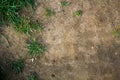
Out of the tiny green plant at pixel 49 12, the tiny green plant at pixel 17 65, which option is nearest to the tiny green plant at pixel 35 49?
the tiny green plant at pixel 17 65

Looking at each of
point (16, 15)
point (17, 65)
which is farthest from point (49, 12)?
point (17, 65)

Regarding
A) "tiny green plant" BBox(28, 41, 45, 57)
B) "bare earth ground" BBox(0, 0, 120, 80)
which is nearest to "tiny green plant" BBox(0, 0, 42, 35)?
"bare earth ground" BBox(0, 0, 120, 80)

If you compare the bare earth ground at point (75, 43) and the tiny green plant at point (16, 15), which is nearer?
the tiny green plant at point (16, 15)

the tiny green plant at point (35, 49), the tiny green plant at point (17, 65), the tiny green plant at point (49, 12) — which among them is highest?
the tiny green plant at point (49, 12)

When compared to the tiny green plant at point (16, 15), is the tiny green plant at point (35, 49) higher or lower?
lower

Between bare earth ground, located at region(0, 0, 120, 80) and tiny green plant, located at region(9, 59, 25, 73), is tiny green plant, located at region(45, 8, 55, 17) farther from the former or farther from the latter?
tiny green plant, located at region(9, 59, 25, 73)

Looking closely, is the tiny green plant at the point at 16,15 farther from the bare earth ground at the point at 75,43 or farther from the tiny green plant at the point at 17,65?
the tiny green plant at the point at 17,65

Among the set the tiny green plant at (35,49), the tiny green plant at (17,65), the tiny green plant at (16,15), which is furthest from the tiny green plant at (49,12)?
the tiny green plant at (17,65)
